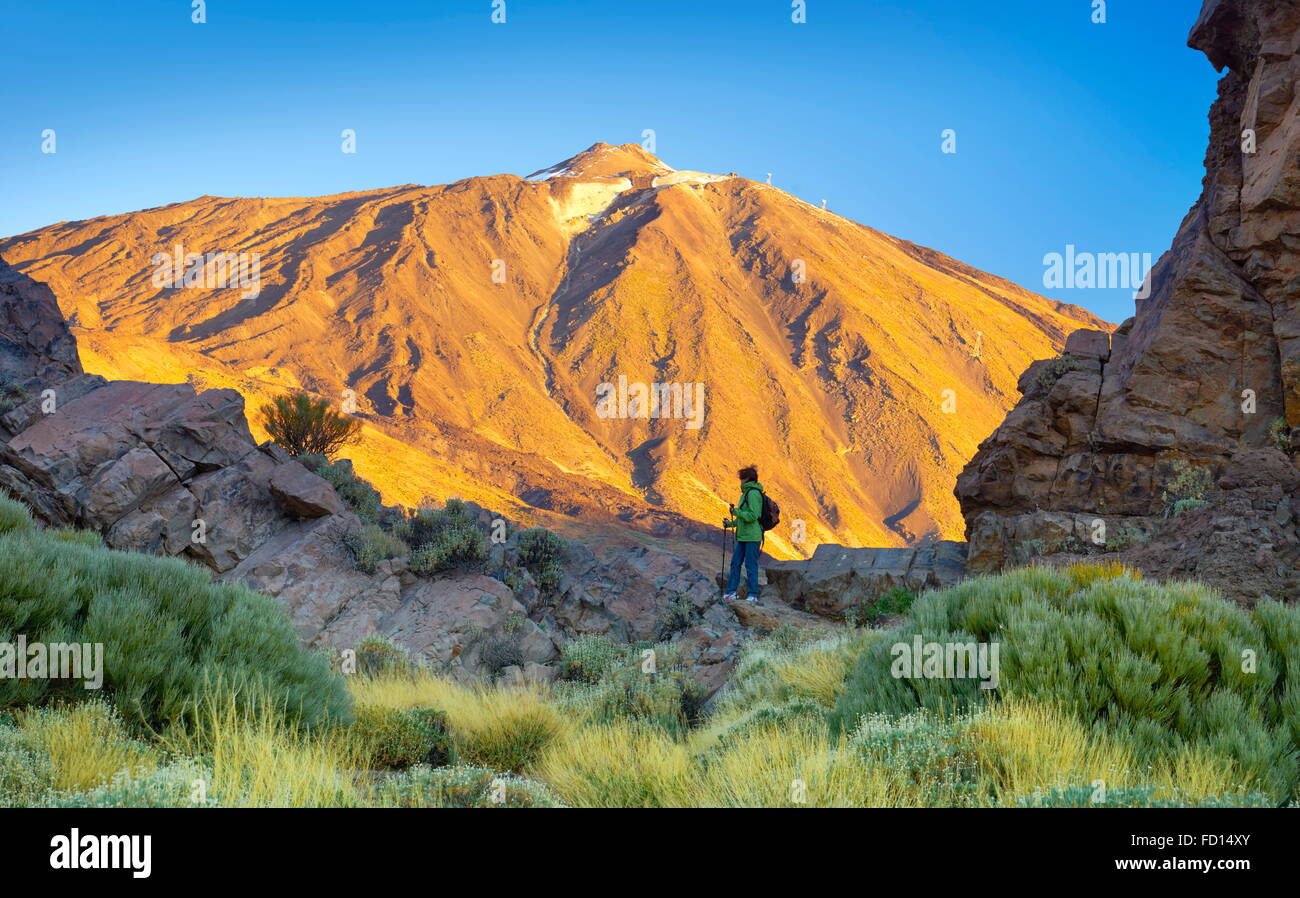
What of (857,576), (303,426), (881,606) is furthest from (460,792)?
(303,426)

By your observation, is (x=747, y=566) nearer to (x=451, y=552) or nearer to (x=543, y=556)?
(x=543, y=556)

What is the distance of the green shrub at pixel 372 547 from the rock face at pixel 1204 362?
10.0 metres

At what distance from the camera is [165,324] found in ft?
219

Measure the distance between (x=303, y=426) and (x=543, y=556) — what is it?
7170 mm

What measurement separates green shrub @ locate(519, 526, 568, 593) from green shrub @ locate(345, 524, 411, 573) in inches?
83.6

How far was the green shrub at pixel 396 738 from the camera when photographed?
237 inches

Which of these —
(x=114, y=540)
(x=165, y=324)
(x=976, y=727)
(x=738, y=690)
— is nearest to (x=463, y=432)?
(x=165, y=324)

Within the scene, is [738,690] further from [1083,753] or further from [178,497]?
[178,497]

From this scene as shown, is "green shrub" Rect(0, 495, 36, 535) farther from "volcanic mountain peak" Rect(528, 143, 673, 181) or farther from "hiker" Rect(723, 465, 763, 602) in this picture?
"volcanic mountain peak" Rect(528, 143, 673, 181)

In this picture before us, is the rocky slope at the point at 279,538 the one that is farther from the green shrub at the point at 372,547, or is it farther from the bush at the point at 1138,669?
the bush at the point at 1138,669

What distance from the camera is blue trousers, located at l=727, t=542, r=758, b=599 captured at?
1440 cm
